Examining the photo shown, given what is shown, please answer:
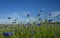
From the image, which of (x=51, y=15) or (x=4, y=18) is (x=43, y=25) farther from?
(x=4, y=18)

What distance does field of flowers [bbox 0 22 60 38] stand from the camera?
3.87 feet

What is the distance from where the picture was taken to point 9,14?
5.00 ft

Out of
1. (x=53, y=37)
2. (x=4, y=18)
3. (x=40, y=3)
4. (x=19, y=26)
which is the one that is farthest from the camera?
(x=40, y=3)

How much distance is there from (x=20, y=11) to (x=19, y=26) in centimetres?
24

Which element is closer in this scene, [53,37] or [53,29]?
[53,37]

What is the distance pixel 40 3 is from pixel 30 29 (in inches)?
18.0

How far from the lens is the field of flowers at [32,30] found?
3.87 feet

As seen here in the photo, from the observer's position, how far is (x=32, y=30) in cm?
130

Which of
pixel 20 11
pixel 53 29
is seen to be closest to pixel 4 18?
pixel 20 11

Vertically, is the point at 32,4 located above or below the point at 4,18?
above

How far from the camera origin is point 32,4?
1611mm

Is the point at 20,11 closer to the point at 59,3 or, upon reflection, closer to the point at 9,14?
the point at 9,14

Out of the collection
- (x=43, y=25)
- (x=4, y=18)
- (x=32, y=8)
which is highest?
(x=32, y=8)

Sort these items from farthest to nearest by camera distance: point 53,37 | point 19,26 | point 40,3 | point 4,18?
point 40,3 → point 4,18 → point 19,26 → point 53,37
